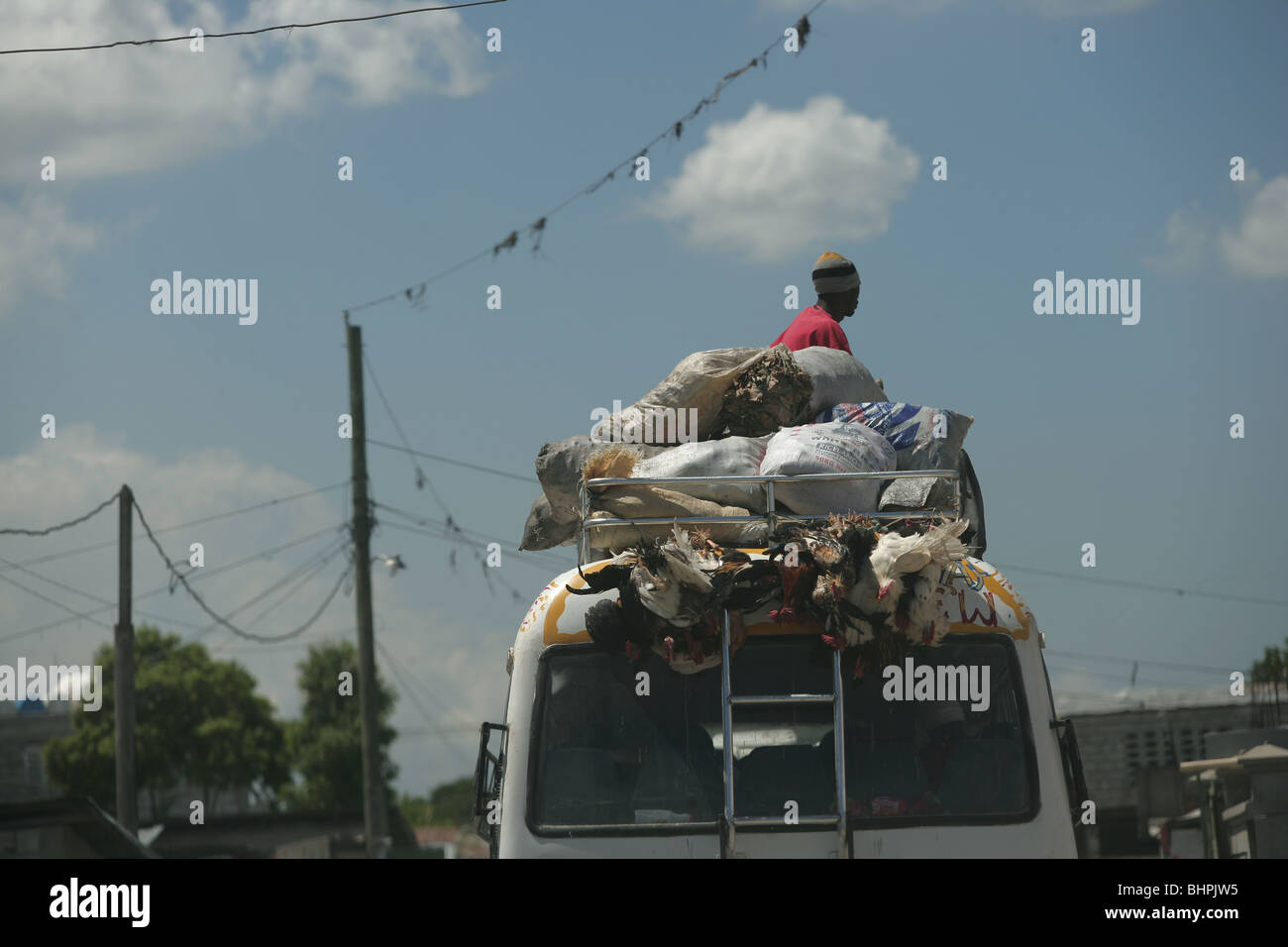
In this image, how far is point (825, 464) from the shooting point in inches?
241

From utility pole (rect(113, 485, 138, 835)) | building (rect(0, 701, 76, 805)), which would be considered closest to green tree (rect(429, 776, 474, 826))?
building (rect(0, 701, 76, 805))

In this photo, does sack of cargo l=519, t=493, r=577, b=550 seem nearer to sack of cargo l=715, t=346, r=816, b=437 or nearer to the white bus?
sack of cargo l=715, t=346, r=816, b=437

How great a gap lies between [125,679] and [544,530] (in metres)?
19.4

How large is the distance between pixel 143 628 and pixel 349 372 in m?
36.1

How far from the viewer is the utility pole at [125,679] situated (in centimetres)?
2467

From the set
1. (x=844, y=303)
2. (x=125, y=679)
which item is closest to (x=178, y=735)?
(x=125, y=679)

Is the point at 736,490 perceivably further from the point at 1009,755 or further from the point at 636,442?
the point at 1009,755

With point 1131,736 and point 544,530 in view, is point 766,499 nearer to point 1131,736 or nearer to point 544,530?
point 544,530

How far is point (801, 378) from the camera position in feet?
23.3

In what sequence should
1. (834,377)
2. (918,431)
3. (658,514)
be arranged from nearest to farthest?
(658,514) < (918,431) < (834,377)

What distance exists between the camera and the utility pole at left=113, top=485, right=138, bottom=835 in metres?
24.7

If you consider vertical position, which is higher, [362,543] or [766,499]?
[362,543]

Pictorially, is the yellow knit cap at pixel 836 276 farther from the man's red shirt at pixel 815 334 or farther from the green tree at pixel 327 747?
the green tree at pixel 327 747
